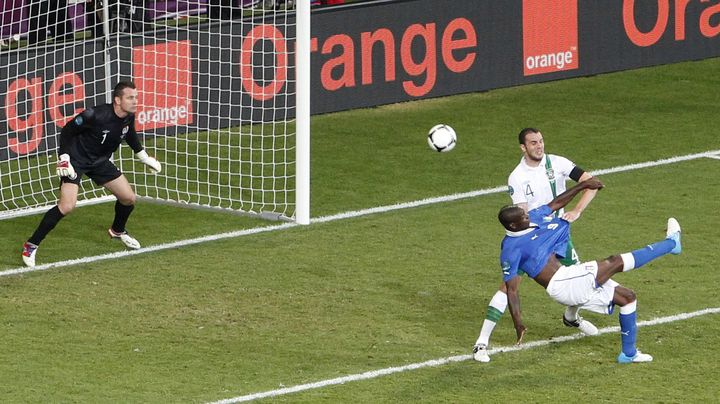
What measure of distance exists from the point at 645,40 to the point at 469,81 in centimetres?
303

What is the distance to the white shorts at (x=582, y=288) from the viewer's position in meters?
12.5

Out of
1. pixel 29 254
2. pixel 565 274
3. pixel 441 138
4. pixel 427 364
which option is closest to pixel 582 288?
pixel 565 274

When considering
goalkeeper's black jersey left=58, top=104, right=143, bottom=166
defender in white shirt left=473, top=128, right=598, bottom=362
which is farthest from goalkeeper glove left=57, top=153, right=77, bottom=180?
defender in white shirt left=473, top=128, right=598, bottom=362

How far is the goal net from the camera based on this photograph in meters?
18.3

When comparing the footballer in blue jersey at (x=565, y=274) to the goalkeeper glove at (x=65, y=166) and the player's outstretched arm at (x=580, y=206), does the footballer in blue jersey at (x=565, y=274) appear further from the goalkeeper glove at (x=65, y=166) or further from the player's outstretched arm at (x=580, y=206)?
the goalkeeper glove at (x=65, y=166)

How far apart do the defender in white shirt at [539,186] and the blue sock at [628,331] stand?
767 millimetres

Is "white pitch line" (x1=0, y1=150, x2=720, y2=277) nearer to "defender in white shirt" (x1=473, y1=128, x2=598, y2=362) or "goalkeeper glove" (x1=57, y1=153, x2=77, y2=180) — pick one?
"goalkeeper glove" (x1=57, y1=153, x2=77, y2=180)

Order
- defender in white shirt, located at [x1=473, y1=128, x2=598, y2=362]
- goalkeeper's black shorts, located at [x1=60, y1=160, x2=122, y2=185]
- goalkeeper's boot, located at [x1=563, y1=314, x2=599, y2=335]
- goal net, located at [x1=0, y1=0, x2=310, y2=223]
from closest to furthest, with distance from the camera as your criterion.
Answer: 1. defender in white shirt, located at [x1=473, y1=128, x2=598, y2=362]
2. goalkeeper's boot, located at [x1=563, y1=314, x2=599, y2=335]
3. goalkeeper's black shorts, located at [x1=60, y1=160, x2=122, y2=185]
4. goal net, located at [x1=0, y1=0, x2=310, y2=223]

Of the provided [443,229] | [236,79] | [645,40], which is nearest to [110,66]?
[236,79]

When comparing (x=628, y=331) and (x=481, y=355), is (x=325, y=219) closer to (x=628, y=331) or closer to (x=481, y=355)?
(x=481, y=355)

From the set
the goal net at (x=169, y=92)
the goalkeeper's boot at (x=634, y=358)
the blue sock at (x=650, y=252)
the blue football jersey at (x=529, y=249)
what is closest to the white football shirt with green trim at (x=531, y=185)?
the blue football jersey at (x=529, y=249)

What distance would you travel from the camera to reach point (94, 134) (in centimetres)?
1581

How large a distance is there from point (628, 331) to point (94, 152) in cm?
606

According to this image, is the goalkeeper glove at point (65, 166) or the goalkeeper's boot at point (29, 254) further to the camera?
the goalkeeper's boot at point (29, 254)
